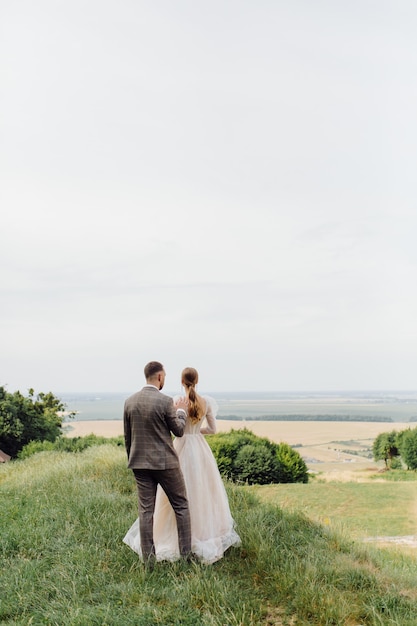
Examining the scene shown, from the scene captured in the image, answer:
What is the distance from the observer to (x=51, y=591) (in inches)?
208

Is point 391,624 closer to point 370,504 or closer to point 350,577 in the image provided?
point 350,577

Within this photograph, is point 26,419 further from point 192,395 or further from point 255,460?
point 192,395

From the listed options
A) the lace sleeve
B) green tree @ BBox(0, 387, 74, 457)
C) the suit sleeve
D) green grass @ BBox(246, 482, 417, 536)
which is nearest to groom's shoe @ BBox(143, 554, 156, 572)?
the suit sleeve

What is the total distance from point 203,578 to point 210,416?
1.60 m

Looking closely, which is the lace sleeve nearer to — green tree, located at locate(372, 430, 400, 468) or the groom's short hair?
the groom's short hair

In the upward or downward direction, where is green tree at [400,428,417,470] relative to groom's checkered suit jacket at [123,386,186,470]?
downward

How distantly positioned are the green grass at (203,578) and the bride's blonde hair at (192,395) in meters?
1.51

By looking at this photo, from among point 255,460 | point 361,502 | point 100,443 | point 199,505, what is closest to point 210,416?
point 199,505

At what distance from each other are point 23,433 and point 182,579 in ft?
62.7

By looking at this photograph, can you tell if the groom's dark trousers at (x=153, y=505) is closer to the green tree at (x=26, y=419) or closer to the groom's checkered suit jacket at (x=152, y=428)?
the groom's checkered suit jacket at (x=152, y=428)

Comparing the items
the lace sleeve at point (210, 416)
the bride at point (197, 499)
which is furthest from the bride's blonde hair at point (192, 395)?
the lace sleeve at point (210, 416)

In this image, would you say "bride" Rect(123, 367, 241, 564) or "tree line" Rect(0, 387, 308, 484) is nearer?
"bride" Rect(123, 367, 241, 564)

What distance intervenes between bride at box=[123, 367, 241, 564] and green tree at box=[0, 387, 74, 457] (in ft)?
56.5

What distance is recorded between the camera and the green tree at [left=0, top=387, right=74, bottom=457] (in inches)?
863
